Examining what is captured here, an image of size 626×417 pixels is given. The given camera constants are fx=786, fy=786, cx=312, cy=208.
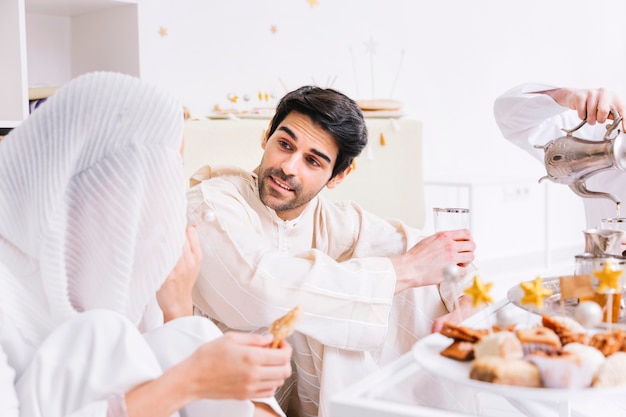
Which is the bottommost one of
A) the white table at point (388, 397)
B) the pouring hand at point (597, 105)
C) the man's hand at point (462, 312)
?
the man's hand at point (462, 312)

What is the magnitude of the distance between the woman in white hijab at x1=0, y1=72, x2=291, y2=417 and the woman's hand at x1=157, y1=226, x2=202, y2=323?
0.10m

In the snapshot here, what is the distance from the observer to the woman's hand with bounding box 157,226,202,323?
1.23 m

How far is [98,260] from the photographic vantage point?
1083 mm

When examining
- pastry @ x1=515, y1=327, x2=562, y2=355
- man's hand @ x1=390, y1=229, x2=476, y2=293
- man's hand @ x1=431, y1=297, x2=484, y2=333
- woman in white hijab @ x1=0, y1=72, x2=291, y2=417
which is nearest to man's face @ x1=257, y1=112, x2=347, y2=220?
man's hand @ x1=390, y1=229, x2=476, y2=293

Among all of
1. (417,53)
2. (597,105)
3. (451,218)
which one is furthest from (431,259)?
(417,53)

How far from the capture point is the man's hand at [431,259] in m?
1.65

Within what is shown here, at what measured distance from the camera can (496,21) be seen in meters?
4.68

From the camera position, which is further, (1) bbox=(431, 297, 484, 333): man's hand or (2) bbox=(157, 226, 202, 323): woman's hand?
(1) bbox=(431, 297, 484, 333): man's hand

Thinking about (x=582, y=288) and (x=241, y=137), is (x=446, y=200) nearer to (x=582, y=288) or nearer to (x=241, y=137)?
(x=241, y=137)

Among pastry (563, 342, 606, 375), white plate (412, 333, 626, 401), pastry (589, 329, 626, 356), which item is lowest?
white plate (412, 333, 626, 401)

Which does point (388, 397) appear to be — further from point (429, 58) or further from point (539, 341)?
point (429, 58)

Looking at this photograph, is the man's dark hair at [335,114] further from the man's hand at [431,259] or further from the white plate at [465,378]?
the white plate at [465,378]

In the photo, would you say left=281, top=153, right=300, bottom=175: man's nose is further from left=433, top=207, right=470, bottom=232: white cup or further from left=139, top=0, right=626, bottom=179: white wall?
left=139, top=0, right=626, bottom=179: white wall

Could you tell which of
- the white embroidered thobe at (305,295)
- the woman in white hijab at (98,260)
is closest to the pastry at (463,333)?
the woman in white hijab at (98,260)
